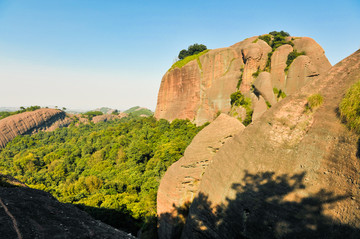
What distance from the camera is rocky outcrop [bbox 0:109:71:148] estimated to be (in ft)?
187

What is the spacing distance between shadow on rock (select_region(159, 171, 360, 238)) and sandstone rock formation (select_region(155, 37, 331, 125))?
20775 millimetres

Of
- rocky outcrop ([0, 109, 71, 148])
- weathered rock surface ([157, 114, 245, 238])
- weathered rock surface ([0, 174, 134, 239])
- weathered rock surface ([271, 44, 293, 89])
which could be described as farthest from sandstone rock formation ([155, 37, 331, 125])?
rocky outcrop ([0, 109, 71, 148])

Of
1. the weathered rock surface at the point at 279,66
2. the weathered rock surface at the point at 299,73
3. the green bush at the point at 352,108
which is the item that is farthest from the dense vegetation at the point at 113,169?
the weathered rock surface at the point at 299,73

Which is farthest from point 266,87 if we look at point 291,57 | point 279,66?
point 291,57

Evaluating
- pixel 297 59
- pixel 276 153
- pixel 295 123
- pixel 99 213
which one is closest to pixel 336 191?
pixel 276 153

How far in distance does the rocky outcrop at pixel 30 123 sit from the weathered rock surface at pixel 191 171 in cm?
7349

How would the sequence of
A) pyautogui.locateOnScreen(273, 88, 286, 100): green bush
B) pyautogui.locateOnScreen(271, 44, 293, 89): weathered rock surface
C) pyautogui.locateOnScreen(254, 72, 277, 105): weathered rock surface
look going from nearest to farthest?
pyautogui.locateOnScreen(254, 72, 277, 105): weathered rock surface, pyautogui.locateOnScreen(273, 88, 286, 100): green bush, pyautogui.locateOnScreen(271, 44, 293, 89): weathered rock surface

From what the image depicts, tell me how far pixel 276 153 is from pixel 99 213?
54.6 ft

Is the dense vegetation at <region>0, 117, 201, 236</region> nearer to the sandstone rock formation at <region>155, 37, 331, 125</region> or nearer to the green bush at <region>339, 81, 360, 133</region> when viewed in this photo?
the sandstone rock formation at <region>155, 37, 331, 125</region>

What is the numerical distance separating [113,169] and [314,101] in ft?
103

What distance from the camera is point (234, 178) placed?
18.4 ft

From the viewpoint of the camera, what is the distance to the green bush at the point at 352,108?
151 inches

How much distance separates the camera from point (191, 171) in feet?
27.5

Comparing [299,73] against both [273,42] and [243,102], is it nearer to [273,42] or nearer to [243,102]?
[243,102]
